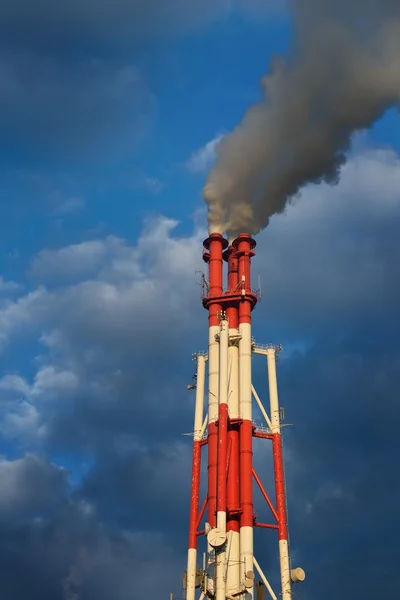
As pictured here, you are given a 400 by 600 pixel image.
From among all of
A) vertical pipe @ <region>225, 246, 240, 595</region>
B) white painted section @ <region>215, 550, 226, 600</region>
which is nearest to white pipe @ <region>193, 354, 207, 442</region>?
vertical pipe @ <region>225, 246, 240, 595</region>

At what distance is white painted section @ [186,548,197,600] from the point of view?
79188mm

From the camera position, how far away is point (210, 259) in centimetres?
9219

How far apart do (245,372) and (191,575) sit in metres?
19.8

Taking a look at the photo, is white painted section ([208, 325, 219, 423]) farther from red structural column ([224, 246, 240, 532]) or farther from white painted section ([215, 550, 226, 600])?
white painted section ([215, 550, 226, 600])

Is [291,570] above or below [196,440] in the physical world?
below

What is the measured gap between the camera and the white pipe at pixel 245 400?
7756 cm

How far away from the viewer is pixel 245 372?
86.3 metres

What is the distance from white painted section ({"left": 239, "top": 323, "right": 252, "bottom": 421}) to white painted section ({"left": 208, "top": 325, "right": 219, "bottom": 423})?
2585 mm

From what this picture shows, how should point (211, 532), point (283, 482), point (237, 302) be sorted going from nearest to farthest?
1. point (211, 532)
2. point (283, 482)
3. point (237, 302)

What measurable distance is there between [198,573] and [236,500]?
823cm

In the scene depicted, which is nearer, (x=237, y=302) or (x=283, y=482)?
(x=283, y=482)

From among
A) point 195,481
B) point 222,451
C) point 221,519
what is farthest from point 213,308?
point 221,519

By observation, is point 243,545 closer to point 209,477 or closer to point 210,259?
point 209,477

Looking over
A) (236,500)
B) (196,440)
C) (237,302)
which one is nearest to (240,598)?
(236,500)
